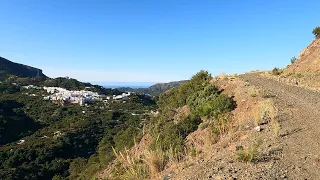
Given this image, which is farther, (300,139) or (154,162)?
(300,139)

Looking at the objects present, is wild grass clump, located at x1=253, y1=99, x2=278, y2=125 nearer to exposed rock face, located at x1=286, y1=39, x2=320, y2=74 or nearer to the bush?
exposed rock face, located at x1=286, y1=39, x2=320, y2=74

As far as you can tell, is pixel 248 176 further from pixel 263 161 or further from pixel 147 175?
pixel 147 175

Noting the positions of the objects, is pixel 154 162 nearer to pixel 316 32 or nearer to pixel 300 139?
pixel 300 139

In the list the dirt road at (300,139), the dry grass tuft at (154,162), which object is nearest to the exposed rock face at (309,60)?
the dirt road at (300,139)

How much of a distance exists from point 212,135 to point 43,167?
131 ft

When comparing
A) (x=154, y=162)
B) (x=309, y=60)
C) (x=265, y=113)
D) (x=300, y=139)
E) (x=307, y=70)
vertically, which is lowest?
(x=154, y=162)

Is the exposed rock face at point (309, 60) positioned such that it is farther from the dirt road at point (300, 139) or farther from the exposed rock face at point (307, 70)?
the dirt road at point (300, 139)

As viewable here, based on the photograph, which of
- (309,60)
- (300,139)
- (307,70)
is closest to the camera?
(300,139)

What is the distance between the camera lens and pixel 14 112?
3460 inches

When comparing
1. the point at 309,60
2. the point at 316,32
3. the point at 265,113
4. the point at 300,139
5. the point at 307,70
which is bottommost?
the point at 300,139

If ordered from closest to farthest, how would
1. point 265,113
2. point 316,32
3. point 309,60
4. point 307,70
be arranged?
point 265,113 < point 307,70 < point 309,60 < point 316,32

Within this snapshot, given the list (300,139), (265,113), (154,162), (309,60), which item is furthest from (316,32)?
(154,162)

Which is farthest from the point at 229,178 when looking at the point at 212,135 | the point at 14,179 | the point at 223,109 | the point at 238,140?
the point at 14,179

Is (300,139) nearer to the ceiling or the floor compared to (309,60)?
nearer to the floor
